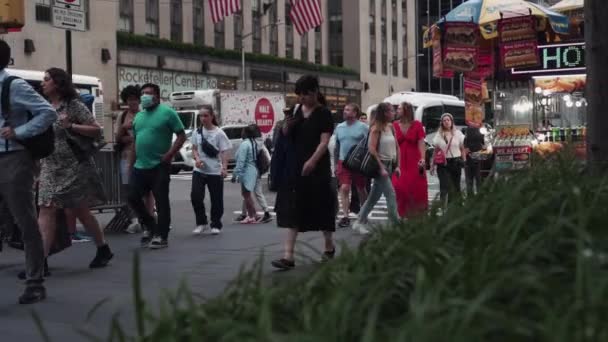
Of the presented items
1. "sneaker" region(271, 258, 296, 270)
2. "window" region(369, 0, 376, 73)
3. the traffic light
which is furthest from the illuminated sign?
"window" region(369, 0, 376, 73)

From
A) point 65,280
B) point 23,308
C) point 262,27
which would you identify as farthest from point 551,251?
point 262,27

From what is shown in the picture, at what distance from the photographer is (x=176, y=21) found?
53.9m

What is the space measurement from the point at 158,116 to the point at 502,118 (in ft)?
35.9

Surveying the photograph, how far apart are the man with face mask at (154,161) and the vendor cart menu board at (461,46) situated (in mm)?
10300

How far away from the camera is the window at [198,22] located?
55.2 meters

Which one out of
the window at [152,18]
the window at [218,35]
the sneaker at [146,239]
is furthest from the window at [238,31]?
the sneaker at [146,239]

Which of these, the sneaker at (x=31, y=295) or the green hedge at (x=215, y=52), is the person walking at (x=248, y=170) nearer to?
the sneaker at (x=31, y=295)

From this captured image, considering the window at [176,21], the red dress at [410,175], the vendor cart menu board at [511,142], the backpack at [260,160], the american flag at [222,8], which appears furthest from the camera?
the window at [176,21]

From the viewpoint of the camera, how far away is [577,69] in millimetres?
19234

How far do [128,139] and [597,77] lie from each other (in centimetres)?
765

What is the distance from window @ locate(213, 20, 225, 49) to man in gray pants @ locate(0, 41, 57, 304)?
49.9 meters

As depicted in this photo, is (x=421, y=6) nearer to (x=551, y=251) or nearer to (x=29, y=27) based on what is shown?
(x=29, y=27)

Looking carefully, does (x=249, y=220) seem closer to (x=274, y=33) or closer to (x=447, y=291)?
(x=447, y=291)

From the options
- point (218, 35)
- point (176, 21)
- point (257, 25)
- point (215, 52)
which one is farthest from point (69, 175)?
point (257, 25)
